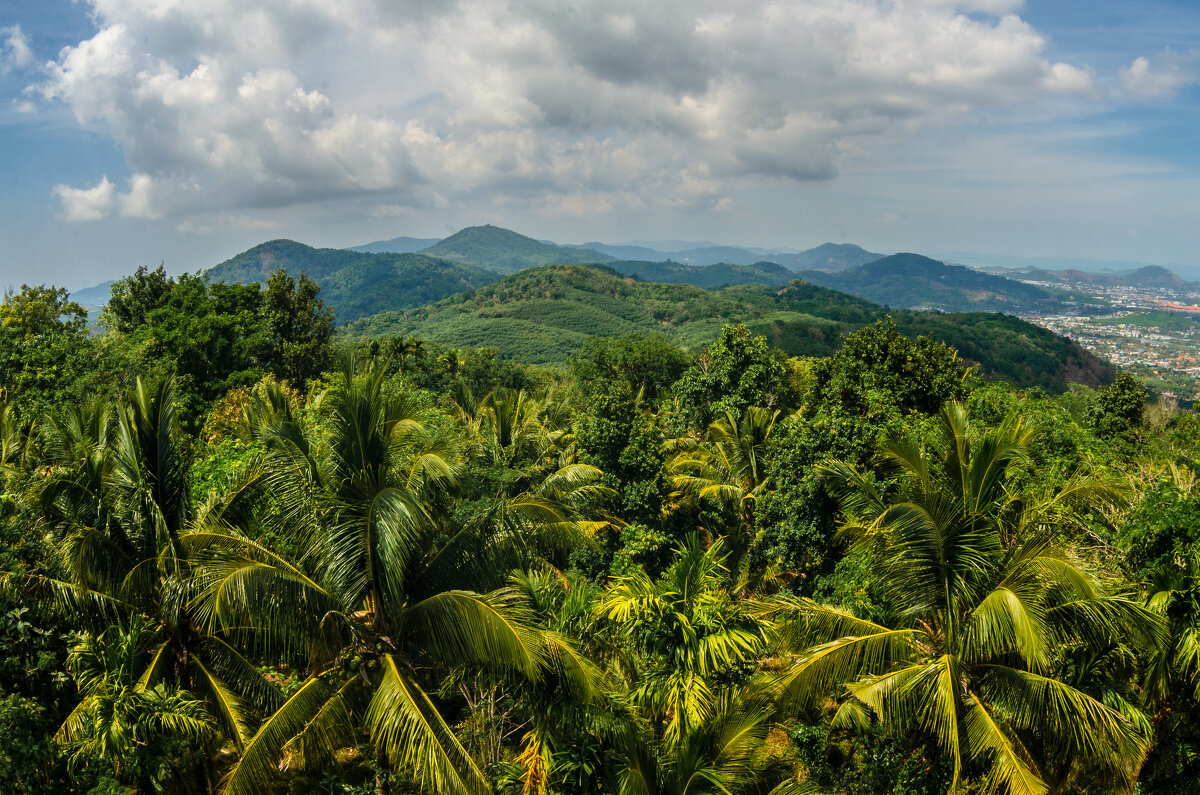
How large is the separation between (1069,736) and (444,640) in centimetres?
600

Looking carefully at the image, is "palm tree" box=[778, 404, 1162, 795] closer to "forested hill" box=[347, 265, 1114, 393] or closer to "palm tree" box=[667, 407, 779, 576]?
"palm tree" box=[667, 407, 779, 576]

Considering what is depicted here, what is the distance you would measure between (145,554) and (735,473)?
12797 millimetres

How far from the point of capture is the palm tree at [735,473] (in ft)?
51.8

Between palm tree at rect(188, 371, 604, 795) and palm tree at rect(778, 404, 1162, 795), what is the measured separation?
3.18m

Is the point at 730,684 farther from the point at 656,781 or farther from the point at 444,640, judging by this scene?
the point at 444,640

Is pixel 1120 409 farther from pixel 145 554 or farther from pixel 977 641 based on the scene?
pixel 145 554

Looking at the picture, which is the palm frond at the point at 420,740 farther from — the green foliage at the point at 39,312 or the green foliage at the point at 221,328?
the green foliage at the point at 39,312

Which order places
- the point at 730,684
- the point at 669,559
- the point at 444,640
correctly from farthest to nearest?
1. the point at 669,559
2. the point at 730,684
3. the point at 444,640

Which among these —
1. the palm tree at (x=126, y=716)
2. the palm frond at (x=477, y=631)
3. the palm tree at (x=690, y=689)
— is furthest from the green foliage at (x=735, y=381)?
the palm tree at (x=126, y=716)

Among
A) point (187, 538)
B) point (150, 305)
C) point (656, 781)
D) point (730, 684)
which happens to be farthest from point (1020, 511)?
point (150, 305)

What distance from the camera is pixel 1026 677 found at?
5.92m

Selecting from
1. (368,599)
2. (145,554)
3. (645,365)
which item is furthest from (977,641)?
(645,365)

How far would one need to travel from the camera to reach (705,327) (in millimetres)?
154000

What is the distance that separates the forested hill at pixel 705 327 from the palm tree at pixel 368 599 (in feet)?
282
